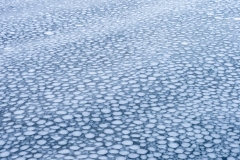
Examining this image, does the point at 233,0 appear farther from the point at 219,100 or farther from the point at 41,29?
the point at 219,100

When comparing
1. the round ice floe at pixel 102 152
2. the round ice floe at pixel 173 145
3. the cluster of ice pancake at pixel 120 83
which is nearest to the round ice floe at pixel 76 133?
the cluster of ice pancake at pixel 120 83

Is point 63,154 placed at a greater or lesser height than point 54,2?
lesser

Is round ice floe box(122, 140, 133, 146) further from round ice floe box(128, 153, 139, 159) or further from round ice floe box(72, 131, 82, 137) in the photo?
round ice floe box(72, 131, 82, 137)

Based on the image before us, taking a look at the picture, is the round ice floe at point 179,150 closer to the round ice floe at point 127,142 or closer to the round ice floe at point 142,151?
the round ice floe at point 142,151

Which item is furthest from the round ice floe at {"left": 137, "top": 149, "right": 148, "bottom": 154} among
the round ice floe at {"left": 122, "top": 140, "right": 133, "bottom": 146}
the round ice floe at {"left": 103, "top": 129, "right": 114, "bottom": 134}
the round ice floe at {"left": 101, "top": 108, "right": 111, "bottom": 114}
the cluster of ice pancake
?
the round ice floe at {"left": 101, "top": 108, "right": 111, "bottom": 114}

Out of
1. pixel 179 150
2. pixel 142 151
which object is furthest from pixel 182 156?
pixel 142 151

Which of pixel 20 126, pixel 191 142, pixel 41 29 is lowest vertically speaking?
pixel 191 142

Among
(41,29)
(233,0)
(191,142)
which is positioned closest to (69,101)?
(191,142)

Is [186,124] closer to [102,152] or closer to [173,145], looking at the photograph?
[173,145]
